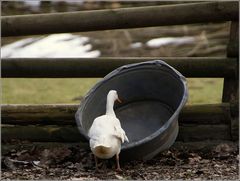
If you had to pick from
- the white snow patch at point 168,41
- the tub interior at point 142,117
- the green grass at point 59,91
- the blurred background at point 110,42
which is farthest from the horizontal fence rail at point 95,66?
the white snow patch at point 168,41

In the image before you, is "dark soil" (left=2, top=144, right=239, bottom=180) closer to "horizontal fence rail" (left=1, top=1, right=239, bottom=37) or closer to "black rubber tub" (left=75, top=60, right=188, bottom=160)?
"black rubber tub" (left=75, top=60, right=188, bottom=160)

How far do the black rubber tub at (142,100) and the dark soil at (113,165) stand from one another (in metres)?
0.13

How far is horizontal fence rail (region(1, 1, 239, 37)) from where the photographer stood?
4.24m

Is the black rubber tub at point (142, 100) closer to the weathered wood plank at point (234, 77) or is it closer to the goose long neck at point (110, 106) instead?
the goose long neck at point (110, 106)

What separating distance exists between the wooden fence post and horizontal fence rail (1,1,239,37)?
12 centimetres

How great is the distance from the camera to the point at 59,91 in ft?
22.8

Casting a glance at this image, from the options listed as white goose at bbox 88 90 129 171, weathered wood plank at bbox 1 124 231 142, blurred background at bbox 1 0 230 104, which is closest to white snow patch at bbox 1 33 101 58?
blurred background at bbox 1 0 230 104

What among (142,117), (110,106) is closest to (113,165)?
(110,106)

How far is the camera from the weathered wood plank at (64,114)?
4324mm

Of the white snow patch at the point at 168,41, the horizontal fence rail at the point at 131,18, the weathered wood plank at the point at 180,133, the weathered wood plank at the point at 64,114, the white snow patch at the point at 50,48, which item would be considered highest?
the horizontal fence rail at the point at 131,18

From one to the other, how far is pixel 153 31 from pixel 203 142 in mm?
5683

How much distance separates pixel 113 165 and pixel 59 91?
132 inches

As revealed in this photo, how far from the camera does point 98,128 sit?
11.1 feet

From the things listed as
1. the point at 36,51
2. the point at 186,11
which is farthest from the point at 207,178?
the point at 36,51
